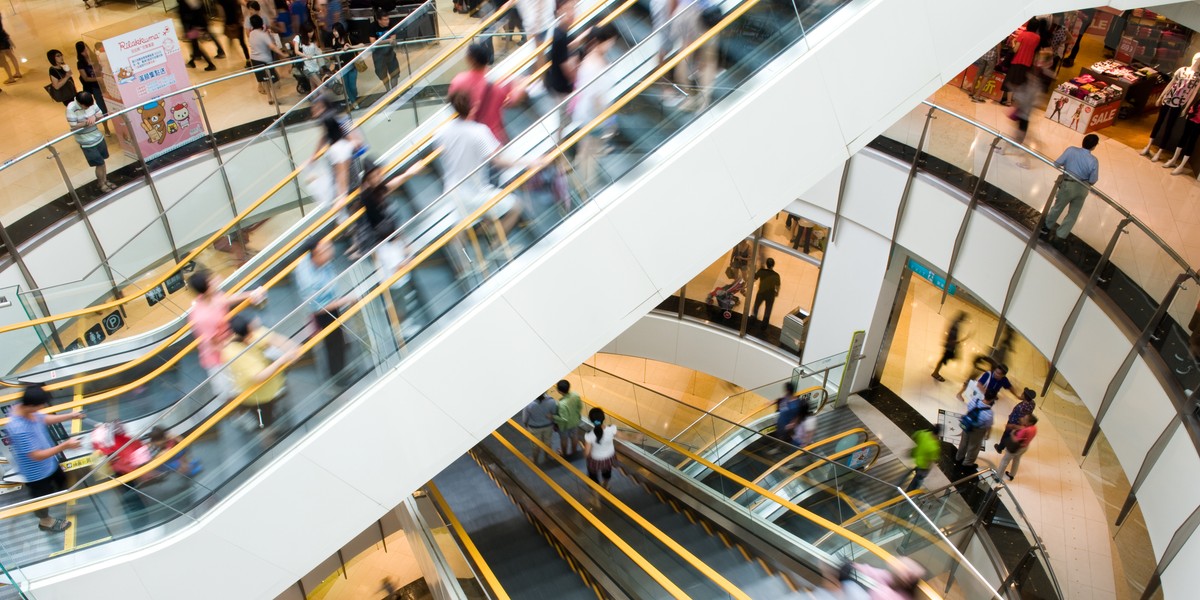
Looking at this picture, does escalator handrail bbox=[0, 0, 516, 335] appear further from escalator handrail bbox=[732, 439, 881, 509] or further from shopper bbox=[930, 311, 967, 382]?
shopper bbox=[930, 311, 967, 382]

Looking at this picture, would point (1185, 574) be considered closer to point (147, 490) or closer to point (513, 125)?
point (513, 125)

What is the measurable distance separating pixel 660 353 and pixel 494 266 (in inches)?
434

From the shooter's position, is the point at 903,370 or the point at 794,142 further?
the point at 903,370

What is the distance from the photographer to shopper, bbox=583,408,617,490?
27.6 feet

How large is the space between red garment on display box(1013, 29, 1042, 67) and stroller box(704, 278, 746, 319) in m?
5.78

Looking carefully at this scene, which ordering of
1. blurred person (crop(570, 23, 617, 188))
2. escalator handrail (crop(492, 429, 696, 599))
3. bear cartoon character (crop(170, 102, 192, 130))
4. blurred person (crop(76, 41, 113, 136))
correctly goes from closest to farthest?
blurred person (crop(570, 23, 617, 188))
escalator handrail (crop(492, 429, 696, 599))
bear cartoon character (crop(170, 102, 192, 130))
blurred person (crop(76, 41, 113, 136))

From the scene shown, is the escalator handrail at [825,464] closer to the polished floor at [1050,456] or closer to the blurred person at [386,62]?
the polished floor at [1050,456]

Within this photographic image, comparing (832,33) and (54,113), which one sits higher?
(832,33)

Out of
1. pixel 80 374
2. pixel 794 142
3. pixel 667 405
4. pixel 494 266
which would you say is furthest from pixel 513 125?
pixel 667 405

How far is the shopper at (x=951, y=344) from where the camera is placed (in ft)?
45.9

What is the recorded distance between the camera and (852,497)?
831 centimetres

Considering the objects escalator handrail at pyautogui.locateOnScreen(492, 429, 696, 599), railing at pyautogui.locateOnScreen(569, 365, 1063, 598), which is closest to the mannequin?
railing at pyautogui.locateOnScreen(569, 365, 1063, 598)

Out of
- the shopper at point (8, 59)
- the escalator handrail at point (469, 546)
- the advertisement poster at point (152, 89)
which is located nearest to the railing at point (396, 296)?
the escalator handrail at point (469, 546)

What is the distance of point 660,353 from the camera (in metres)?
16.8
